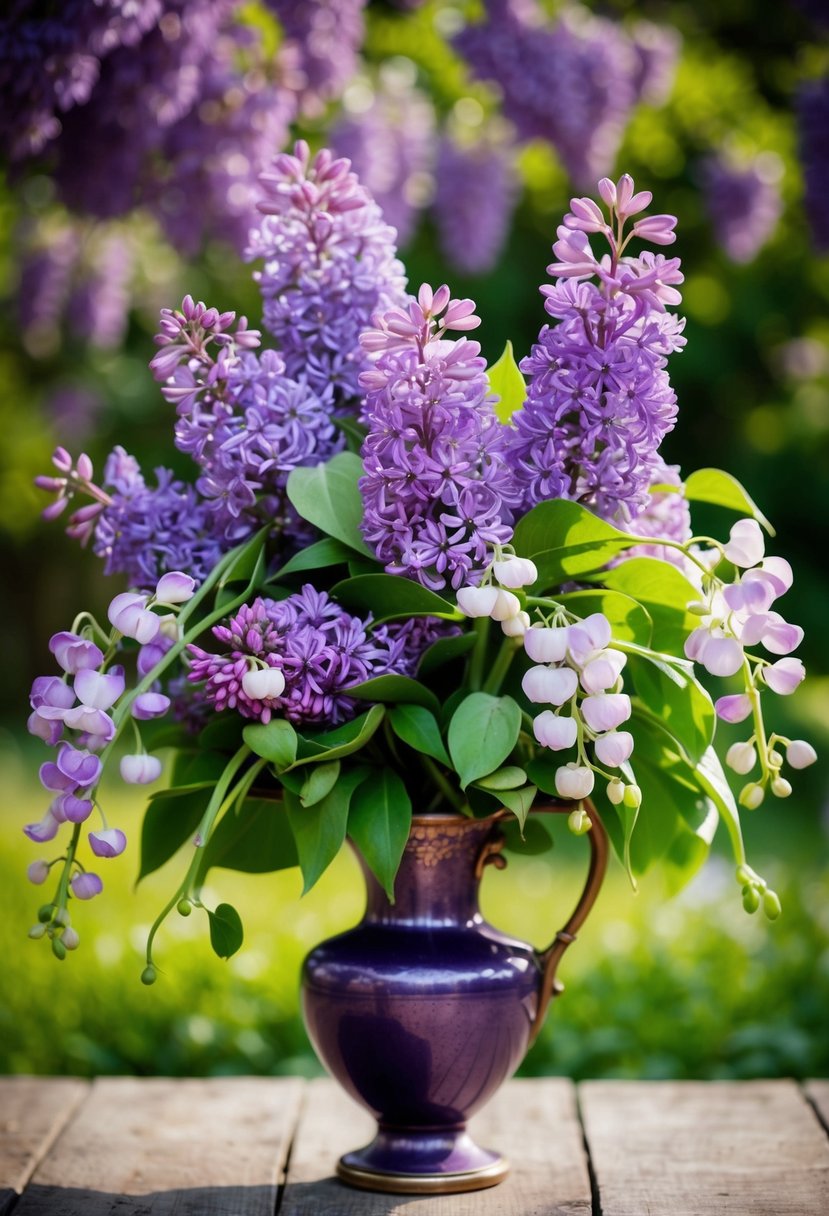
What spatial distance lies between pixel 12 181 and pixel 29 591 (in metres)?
8.43

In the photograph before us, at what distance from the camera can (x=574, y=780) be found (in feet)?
3.17

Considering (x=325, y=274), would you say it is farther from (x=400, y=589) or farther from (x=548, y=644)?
(x=548, y=644)

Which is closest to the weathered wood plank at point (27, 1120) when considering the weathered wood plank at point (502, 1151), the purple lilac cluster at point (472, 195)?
the weathered wood plank at point (502, 1151)

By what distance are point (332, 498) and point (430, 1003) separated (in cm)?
41

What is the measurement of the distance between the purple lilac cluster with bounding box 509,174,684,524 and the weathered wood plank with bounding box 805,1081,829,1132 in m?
0.80

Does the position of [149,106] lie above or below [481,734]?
above

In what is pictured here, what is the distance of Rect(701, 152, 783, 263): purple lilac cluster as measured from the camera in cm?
360

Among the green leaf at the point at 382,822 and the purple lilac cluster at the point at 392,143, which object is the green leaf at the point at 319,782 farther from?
the purple lilac cluster at the point at 392,143

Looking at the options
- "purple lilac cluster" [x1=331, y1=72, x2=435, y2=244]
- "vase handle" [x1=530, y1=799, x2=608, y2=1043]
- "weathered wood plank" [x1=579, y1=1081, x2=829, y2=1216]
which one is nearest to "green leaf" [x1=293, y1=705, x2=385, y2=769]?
"vase handle" [x1=530, y1=799, x2=608, y2=1043]

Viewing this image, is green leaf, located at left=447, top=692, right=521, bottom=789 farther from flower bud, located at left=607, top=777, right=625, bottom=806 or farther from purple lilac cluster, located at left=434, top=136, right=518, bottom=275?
purple lilac cluster, located at left=434, top=136, right=518, bottom=275

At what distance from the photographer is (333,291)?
→ 3.94ft

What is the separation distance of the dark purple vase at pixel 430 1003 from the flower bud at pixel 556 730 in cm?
18

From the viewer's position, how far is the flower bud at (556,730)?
0.95 metres

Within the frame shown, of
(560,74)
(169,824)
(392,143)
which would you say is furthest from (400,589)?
(392,143)
